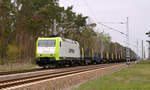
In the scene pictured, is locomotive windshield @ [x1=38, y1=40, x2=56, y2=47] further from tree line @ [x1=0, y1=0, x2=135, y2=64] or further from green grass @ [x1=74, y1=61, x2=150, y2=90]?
tree line @ [x1=0, y1=0, x2=135, y2=64]

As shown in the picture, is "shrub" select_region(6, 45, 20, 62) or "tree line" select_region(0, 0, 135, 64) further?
"tree line" select_region(0, 0, 135, 64)

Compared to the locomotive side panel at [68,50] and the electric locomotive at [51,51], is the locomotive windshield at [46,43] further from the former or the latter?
the locomotive side panel at [68,50]

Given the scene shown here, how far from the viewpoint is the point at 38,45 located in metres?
27.6

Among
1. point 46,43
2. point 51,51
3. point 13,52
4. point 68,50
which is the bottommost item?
point 13,52

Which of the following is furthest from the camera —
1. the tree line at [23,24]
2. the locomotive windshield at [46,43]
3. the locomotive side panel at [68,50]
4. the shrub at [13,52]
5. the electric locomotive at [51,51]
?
the tree line at [23,24]

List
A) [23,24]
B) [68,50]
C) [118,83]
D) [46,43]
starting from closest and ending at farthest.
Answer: [118,83], [46,43], [68,50], [23,24]

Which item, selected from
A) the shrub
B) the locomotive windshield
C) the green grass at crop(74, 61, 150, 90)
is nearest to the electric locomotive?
the locomotive windshield

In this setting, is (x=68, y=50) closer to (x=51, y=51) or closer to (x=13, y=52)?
(x=51, y=51)

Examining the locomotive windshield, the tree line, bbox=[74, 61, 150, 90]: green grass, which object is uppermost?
the tree line

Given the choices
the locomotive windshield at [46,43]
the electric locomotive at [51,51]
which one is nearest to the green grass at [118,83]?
the electric locomotive at [51,51]

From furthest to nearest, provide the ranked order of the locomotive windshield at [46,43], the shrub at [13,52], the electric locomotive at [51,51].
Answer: the shrub at [13,52] → the locomotive windshield at [46,43] → the electric locomotive at [51,51]

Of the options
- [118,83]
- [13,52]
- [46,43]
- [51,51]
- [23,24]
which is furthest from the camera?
[23,24]

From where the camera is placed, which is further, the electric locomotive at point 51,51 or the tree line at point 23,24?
the tree line at point 23,24

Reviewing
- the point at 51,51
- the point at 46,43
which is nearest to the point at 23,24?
the point at 46,43
